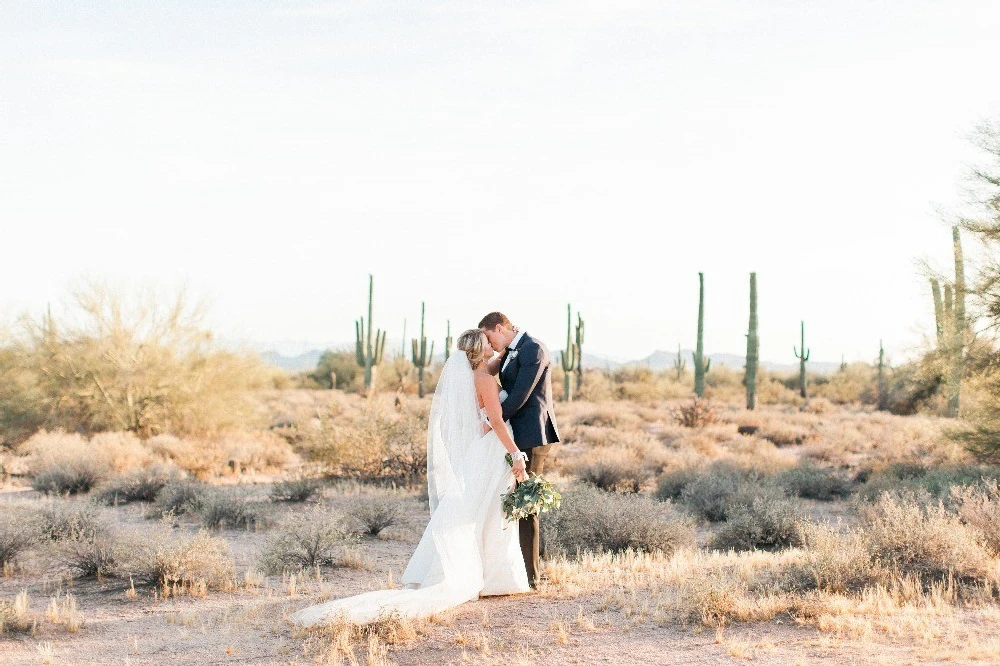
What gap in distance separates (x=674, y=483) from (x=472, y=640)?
9.34 m

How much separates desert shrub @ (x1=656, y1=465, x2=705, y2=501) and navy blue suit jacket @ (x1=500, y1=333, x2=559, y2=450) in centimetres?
803

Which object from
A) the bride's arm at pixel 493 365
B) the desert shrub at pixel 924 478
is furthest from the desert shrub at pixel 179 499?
the desert shrub at pixel 924 478

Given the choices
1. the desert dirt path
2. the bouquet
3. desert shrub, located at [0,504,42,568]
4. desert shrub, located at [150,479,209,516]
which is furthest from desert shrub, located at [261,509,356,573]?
desert shrub, located at [150,479,209,516]

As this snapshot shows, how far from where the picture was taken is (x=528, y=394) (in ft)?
23.4

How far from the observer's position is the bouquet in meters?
7.03

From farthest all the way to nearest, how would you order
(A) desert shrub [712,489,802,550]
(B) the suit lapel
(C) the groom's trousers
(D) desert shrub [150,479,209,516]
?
(D) desert shrub [150,479,209,516] < (A) desert shrub [712,489,802,550] < (C) the groom's trousers < (B) the suit lapel

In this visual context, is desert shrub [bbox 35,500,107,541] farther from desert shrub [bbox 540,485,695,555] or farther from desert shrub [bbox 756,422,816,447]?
desert shrub [bbox 756,422,816,447]

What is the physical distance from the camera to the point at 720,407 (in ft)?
111

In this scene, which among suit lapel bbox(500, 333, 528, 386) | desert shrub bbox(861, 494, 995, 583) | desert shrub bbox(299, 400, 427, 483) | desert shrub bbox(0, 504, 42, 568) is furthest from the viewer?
desert shrub bbox(299, 400, 427, 483)

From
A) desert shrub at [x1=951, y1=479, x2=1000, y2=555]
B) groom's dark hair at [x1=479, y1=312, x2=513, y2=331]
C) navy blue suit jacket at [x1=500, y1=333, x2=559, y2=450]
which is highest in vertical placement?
groom's dark hair at [x1=479, y1=312, x2=513, y2=331]

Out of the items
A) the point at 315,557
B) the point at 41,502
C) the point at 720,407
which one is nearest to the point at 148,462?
the point at 41,502

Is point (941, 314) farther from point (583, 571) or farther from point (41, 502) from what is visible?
point (41, 502)

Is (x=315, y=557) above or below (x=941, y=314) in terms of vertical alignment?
below

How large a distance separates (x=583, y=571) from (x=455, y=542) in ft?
6.28
